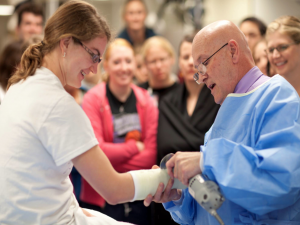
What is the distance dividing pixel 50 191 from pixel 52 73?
0.47 metres

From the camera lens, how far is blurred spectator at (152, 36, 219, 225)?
2.43m

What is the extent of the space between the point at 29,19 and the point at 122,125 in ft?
5.89

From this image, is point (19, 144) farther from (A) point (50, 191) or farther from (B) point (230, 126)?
(B) point (230, 126)

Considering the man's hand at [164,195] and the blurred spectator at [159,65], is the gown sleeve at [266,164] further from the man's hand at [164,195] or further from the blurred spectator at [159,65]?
the blurred spectator at [159,65]

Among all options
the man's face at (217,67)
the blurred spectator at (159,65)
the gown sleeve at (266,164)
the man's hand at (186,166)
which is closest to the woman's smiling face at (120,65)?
the blurred spectator at (159,65)

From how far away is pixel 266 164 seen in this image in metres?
1.26

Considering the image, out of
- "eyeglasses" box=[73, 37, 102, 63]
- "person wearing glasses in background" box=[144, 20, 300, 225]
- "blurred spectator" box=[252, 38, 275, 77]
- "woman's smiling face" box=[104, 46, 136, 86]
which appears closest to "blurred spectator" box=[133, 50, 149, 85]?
"woman's smiling face" box=[104, 46, 136, 86]

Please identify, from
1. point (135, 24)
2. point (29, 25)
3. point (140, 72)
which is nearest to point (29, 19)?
point (29, 25)

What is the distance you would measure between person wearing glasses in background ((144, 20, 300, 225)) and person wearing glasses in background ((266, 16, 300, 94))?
626mm

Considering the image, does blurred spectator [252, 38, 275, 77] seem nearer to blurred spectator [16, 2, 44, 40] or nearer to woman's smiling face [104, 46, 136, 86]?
woman's smiling face [104, 46, 136, 86]

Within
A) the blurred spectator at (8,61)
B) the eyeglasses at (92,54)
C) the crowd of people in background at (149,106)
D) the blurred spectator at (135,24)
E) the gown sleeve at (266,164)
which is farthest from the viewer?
the blurred spectator at (135,24)

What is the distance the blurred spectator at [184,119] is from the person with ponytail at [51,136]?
40.3 inches

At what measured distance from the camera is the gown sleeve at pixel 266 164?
1.26m

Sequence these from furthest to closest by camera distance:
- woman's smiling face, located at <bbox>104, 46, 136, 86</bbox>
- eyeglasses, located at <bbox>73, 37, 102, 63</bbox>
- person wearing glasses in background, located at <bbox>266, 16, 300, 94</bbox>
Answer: woman's smiling face, located at <bbox>104, 46, 136, 86</bbox> → person wearing glasses in background, located at <bbox>266, 16, 300, 94</bbox> → eyeglasses, located at <bbox>73, 37, 102, 63</bbox>
